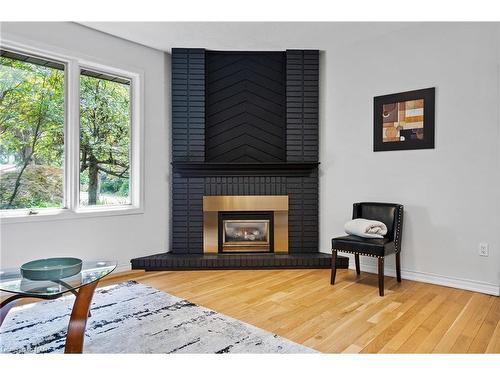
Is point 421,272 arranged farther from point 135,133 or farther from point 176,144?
point 135,133

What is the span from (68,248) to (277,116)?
105 inches

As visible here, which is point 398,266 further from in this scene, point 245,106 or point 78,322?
point 78,322

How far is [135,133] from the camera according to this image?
374 centimetres

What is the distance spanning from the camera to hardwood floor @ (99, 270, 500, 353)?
6.49 feet

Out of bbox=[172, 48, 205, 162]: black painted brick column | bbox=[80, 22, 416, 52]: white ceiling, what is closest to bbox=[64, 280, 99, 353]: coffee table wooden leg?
bbox=[172, 48, 205, 162]: black painted brick column

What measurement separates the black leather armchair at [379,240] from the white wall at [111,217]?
6.91ft

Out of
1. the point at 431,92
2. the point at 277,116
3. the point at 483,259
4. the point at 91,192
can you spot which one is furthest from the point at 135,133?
the point at 483,259

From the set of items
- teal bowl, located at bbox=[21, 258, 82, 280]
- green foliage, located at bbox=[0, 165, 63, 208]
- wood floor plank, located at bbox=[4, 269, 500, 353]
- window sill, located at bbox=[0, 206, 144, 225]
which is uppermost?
green foliage, located at bbox=[0, 165, 63, 208]

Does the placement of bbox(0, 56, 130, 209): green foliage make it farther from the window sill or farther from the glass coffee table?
the glass coffee table

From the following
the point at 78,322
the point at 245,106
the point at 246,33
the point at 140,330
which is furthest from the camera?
the point at 245,106

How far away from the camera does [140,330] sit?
2121 mm

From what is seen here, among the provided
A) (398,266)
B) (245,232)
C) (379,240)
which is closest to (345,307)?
(379,240)

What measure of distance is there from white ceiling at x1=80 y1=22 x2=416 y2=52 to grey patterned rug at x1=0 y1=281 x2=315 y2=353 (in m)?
2.56

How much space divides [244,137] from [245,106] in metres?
0.37
